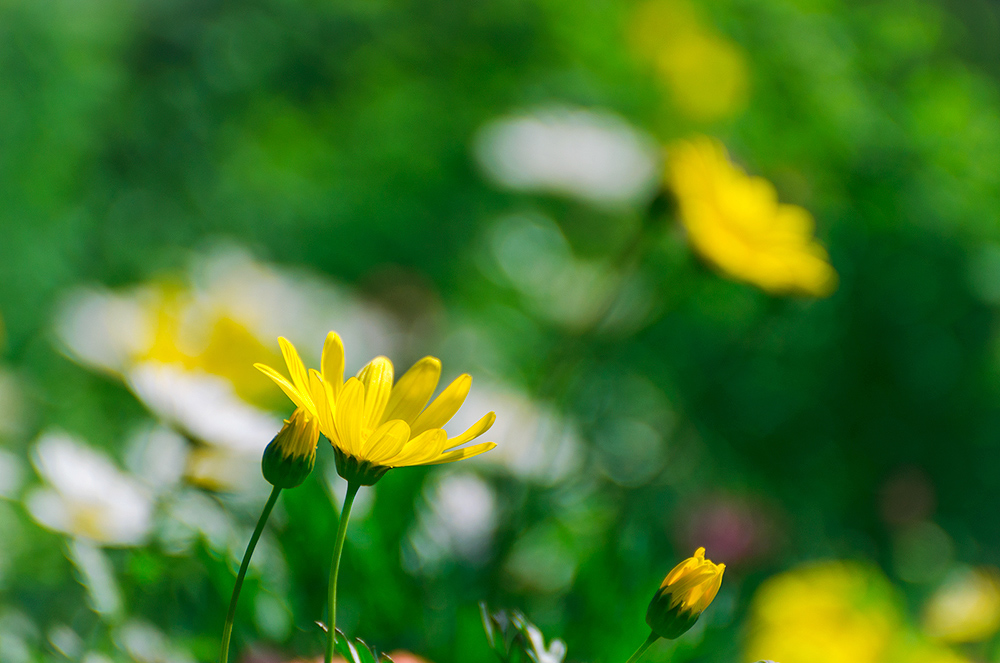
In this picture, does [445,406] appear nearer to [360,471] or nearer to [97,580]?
[360,471]

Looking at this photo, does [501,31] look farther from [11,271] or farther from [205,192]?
[11,271]

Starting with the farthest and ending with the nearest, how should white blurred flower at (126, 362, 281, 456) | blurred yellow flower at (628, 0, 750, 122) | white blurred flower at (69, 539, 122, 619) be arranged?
1. blurred yellow flower at (628, 0, 750, 122)
2. white blurred flower at (126, 362, 281, 456)
3. white blurred flower at (69, 539, 122, 619)

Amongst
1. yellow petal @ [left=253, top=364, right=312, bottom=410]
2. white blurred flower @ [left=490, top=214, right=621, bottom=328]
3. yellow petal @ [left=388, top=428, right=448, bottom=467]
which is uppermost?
yellow petal @ [left=253, top=364, right=312, bottom=410]

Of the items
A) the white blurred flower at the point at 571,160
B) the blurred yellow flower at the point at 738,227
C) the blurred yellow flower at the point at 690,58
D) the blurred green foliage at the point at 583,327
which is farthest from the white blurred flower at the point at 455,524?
the blurred yellow flower at the point at 690,58

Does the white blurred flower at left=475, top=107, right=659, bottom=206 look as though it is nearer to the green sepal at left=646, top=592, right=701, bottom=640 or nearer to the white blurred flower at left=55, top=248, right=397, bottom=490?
the white blurred flower at left=55, top=248, right=397, bottom=490

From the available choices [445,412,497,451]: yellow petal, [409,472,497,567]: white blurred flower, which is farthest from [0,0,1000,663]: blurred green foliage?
[445,412,497,451]: yellow petal

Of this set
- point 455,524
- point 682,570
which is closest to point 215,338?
point 455,524

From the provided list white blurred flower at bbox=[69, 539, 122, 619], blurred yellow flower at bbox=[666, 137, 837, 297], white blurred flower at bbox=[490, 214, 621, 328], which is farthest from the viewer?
white blurred flower at bbox=[490, 214, 621, 328]
